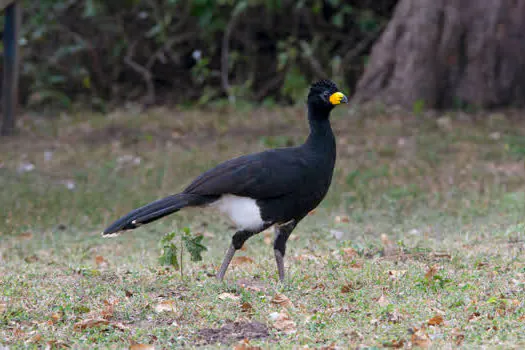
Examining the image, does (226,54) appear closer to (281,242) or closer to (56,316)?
(281,242)

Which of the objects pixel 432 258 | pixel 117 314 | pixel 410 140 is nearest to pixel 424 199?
pixel 410 140

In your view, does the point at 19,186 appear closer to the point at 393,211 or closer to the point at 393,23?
the point at 393,211

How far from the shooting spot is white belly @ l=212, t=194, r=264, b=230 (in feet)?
18.8

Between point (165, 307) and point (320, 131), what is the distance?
1.69m

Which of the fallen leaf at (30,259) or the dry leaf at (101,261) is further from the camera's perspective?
the fallen leaf at (30,259)

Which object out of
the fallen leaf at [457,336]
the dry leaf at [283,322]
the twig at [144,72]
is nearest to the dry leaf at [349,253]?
the dry leaf at [283,322]

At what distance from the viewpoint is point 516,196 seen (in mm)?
8812

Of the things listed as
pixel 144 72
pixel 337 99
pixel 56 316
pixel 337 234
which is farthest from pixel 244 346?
pixel 144 72

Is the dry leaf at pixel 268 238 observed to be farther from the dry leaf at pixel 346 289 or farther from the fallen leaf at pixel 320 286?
the dry leaf at pixel 346 289

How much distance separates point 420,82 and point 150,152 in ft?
12.5

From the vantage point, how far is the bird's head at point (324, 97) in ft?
20.0

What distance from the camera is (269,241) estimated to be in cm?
802

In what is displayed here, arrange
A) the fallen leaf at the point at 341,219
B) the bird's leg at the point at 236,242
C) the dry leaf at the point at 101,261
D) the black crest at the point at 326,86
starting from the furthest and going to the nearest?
the fallen leaf at the point at 341,219 < the dry leaf at the point at 101,261 < the black crest at the point at 326,86 < the bird's leg at the point at 236,242

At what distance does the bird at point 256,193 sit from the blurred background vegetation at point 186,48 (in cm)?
797
